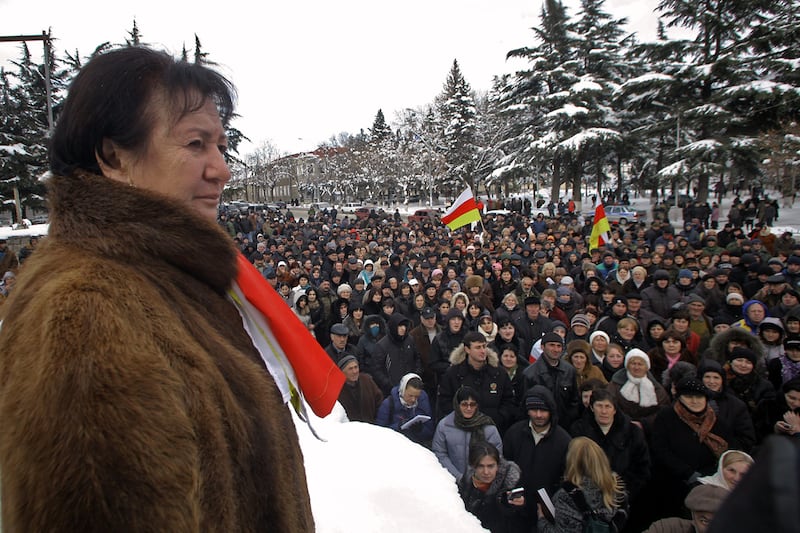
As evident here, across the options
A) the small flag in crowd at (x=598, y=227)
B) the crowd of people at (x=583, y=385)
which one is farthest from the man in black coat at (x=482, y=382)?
the small flag in crowd at (x=598, y=227)

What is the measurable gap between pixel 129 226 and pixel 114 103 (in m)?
0.36

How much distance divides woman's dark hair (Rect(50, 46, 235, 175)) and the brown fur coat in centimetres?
10

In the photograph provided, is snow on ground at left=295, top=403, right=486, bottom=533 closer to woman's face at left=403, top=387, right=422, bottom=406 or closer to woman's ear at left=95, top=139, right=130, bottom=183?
woman's ear at left=95, top=139, right=130, bottom=183

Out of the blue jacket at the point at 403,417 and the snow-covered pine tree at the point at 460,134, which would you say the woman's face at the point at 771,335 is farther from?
the snow-covered pine tree at the point at 460,134

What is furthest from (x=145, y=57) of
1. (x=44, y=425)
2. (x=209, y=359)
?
(x=44, y=425)

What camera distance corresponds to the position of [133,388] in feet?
2.54

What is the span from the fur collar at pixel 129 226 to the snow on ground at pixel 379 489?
47.6 inches

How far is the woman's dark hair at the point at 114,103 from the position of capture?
1141 millimetres

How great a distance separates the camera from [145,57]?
123 cm

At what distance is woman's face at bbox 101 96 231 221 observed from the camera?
118cm

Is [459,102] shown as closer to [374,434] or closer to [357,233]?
[357,233]

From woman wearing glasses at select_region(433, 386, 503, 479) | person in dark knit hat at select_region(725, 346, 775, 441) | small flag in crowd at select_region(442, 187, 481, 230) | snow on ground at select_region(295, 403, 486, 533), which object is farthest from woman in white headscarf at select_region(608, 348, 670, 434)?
small flag in crowd at select_region(442, 187, 481, 230)

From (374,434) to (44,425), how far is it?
2.28 meters

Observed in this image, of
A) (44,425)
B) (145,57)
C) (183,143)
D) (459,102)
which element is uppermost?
(459,102)
